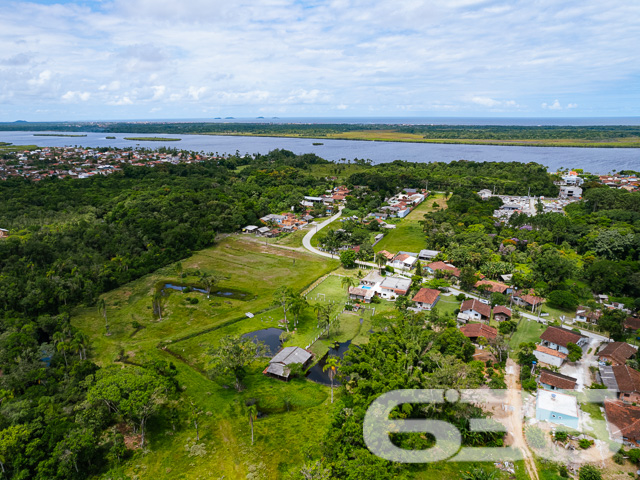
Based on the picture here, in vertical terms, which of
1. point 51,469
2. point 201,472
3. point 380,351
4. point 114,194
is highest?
point 114,194

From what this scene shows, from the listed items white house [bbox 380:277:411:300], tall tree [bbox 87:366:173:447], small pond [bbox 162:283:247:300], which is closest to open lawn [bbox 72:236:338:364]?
small pond [bbox 162:283:247:300]

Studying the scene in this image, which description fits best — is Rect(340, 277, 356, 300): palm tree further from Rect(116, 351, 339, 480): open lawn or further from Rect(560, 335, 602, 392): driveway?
Rect(560, 335, 602, 392): driveway

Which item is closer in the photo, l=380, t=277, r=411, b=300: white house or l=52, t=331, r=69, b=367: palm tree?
l=52, t=331, r=69, b=367: palm tree

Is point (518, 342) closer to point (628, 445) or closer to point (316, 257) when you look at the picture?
point (628, 445)

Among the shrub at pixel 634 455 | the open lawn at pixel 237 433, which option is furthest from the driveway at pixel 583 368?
the open lawn at pixel 237 433

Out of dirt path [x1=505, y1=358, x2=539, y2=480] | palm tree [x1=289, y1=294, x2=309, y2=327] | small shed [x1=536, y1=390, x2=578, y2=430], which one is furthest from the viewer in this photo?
palm tree [x1=289, y1=294, x2=309, y2=327]

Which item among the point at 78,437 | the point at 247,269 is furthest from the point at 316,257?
the point at 78,437
